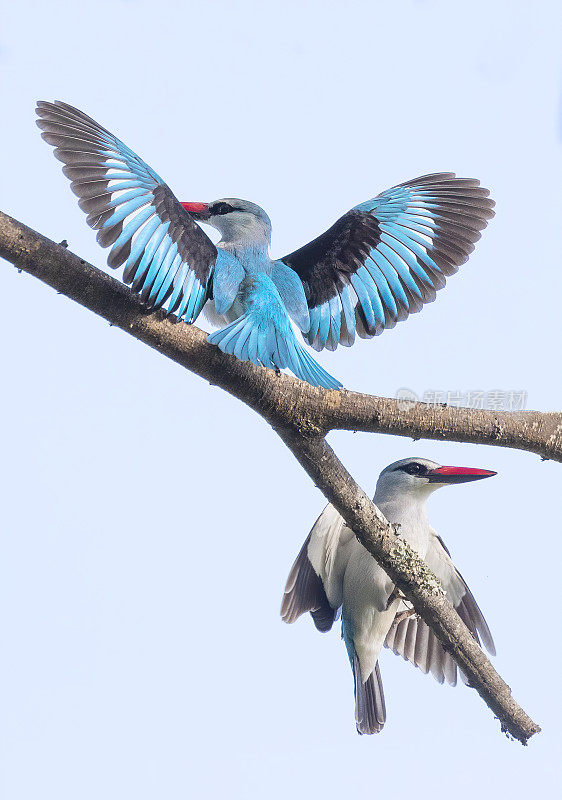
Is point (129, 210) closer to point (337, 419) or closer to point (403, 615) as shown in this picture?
point (337, 419)

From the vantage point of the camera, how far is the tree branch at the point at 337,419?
7.25 ft

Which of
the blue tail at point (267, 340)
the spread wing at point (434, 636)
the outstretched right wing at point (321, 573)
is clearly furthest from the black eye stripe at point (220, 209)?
the spread wing at point (434, 636)

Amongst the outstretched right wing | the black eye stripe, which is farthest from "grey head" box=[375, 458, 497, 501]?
the black eye stripe

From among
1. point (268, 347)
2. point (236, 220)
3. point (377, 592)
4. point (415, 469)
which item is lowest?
point (377, 592)

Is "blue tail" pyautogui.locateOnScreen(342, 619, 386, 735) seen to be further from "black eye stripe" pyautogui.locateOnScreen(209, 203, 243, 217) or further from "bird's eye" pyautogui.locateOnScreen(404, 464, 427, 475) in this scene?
"black eye stripe" pyautogui.locateOnScreen(209, 203, 243, 217)

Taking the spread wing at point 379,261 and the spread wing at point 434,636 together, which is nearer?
the spread wing at point 379,261

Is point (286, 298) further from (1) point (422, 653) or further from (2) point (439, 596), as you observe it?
(1) point (422, 653)

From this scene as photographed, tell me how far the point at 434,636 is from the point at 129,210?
198 cm

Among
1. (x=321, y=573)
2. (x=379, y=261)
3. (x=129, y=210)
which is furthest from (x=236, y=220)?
(x=321, y=573)

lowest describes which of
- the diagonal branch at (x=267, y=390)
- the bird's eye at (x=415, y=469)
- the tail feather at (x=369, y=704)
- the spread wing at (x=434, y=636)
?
the tail feather at (x=369, y=704)

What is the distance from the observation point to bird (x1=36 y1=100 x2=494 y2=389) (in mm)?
2346

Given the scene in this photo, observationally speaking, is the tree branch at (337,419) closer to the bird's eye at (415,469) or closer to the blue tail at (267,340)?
the blue tail at (267,340)

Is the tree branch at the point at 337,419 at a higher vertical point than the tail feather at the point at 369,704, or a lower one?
higher

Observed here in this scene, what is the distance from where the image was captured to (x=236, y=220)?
9.98 feet
